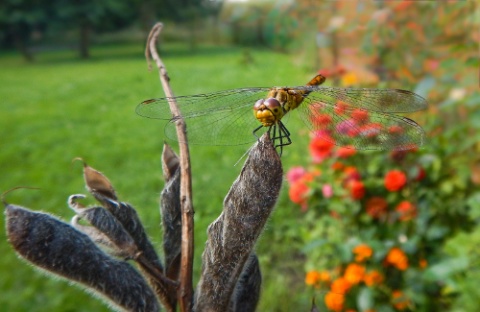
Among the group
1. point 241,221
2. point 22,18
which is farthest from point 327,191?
point 22,18

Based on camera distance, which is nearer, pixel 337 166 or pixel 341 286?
pixel 341 286

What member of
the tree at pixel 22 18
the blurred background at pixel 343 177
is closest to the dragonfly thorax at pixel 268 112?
the blurred background at pixel 343 177

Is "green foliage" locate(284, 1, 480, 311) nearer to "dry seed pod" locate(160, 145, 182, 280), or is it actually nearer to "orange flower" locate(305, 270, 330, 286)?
"orange flower" locate(305, 270, 330, 286)

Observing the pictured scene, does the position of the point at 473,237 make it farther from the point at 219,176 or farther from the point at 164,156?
the point at 219,176

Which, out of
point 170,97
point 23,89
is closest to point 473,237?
point 170,97

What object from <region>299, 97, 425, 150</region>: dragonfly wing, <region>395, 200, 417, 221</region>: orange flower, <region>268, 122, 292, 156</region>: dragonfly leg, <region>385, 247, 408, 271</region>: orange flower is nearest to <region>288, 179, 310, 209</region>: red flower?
<region>395, 200, 417, 221</region>: orange flower

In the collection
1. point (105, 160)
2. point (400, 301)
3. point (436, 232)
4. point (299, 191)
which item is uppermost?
point (105, 160)

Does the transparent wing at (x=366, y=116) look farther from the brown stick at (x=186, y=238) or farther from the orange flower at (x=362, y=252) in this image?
the orange flower at (x=362, y=252)

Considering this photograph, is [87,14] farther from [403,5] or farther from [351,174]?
[351,174]
